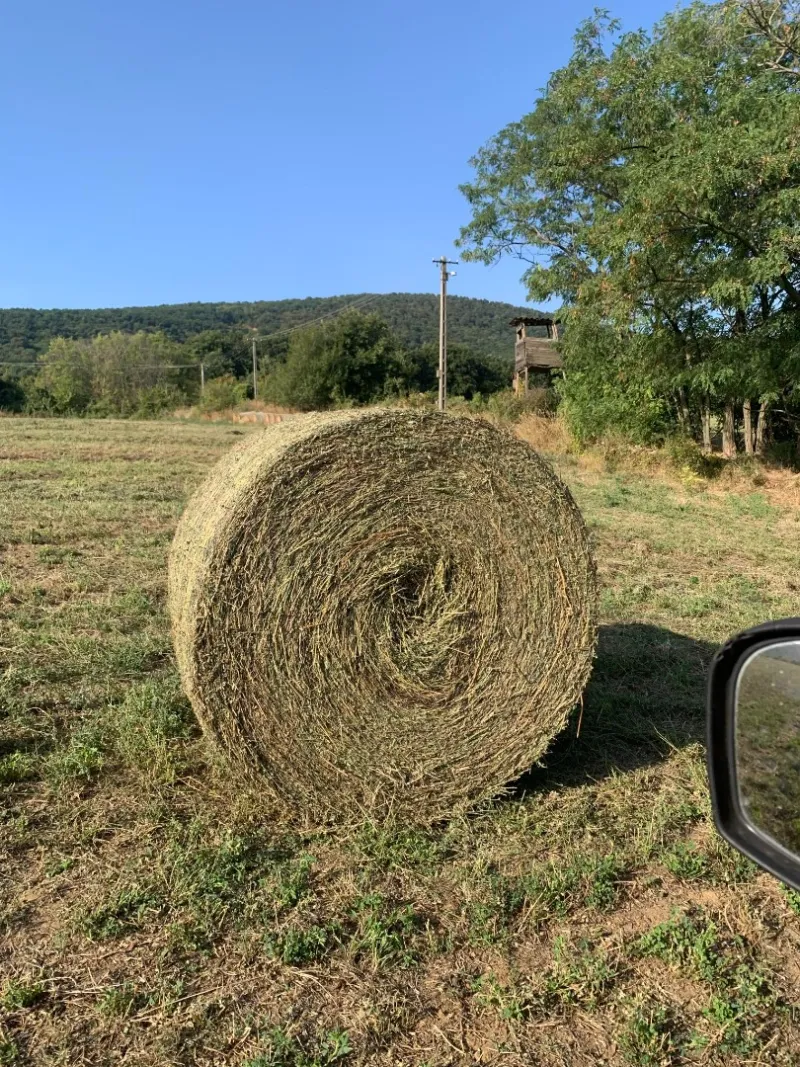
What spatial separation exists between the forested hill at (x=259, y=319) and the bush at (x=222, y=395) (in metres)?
31.7

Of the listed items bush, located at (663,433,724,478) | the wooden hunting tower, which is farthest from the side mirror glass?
the wooden hunting tower

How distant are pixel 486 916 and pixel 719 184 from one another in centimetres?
1311

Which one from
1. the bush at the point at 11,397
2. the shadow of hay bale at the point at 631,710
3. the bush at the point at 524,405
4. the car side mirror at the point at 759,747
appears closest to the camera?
the car side mirror at the point at 759,747

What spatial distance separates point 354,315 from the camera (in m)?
56.2

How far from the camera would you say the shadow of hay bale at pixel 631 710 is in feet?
13.1

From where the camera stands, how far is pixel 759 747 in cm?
160

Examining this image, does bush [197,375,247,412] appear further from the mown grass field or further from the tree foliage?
the mown grass field

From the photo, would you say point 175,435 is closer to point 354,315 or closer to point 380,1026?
point 380,1026

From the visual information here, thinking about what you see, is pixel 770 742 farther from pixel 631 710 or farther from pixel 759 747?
pixel 631 710

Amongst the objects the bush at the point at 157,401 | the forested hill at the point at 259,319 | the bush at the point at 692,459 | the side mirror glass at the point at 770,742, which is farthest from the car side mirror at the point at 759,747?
the forested hill at the point at 259,319

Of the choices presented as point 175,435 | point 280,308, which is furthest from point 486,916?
point 280,308

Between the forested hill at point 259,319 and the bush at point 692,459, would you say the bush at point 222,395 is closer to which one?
the forested hill at point 259,319

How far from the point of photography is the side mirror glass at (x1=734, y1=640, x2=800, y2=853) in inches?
57.2

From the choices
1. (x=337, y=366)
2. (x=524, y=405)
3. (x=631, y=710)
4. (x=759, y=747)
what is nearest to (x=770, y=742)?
(x=759, y=747)
